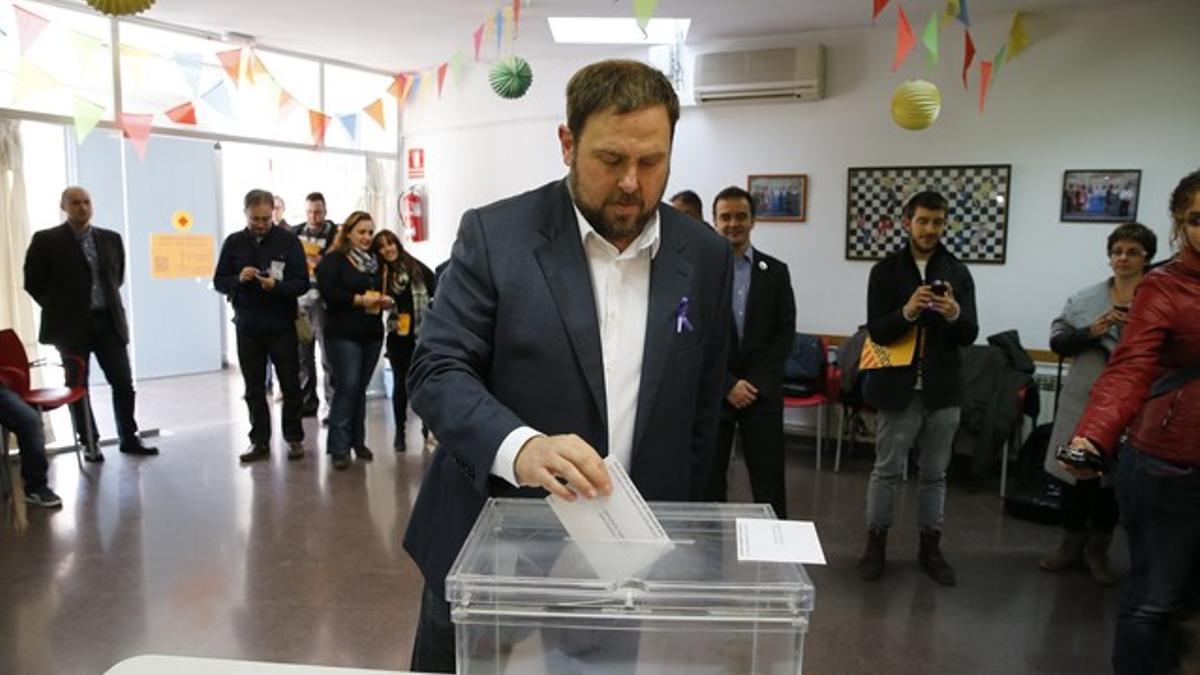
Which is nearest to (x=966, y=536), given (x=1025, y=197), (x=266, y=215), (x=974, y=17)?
(x=1025, y=197)

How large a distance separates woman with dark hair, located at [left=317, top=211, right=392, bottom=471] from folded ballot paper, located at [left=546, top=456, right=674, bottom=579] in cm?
422

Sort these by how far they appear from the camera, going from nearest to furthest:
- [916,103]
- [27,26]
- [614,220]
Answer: [614,220] → [916,103] → [27,26]

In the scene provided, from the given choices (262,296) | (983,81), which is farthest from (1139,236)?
(262,296)

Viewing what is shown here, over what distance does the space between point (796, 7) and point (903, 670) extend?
412cm

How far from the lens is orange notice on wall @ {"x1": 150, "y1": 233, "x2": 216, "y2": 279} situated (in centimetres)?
670

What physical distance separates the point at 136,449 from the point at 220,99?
280cm

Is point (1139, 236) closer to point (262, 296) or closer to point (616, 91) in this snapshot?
point (616, 91)

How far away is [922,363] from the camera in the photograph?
10.5ft

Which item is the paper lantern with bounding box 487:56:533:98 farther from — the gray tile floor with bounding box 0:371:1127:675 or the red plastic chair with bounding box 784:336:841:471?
the red plastic chair with bounding box 784:336:841:471

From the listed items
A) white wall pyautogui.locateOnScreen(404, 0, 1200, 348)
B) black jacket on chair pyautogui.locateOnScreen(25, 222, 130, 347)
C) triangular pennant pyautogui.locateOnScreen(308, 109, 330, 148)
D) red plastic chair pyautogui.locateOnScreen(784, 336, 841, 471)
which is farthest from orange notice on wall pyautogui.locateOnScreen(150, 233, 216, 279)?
red plastic chair pyautogui.locateOnScreen(784, 336, 841, 471)

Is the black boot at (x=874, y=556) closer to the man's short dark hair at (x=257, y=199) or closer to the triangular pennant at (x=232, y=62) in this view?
the man's short dark hair at (x=257, y=199)

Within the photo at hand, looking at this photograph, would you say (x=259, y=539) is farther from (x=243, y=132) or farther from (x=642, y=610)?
Answer: (x=243, y=132)

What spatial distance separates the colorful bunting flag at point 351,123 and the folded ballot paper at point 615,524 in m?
7.04

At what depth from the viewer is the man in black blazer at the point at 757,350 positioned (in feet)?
10.6
